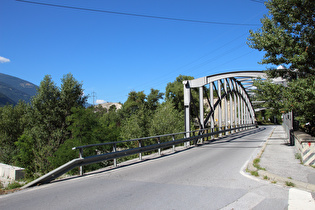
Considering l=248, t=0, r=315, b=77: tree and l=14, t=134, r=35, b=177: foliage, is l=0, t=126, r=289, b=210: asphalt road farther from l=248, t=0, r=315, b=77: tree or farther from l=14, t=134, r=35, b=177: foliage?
l=14, t=134, r=35, b=177: foliage

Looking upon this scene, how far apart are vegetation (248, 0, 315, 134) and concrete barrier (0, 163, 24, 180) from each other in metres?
11.6

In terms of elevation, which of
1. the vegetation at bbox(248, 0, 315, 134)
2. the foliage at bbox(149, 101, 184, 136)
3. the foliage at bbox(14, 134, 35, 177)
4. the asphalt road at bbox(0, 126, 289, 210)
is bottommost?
the foliage at bbox(14, 134, 35, 177)

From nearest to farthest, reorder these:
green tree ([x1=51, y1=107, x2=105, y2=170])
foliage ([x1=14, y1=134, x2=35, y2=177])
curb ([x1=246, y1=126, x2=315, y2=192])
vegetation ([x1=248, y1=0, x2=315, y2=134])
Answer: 1. curb ([x1=246, y1=126, x2=315, y2=192])
2. vegetation ([x1=248, y1=0, x2=315, y2=134])
3. green tree ([x1=51, y1=107, x2=105, y2=170])
4. foliage ([x1=14, y1=134, x2=35, y2=177])

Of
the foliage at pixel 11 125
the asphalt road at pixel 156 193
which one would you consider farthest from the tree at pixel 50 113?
the asphalt road at pixel 156 193

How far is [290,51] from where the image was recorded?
35.5 ft

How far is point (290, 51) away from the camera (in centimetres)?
1081

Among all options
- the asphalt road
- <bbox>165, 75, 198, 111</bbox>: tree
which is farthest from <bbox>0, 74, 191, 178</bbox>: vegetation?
<bbox>165, 75, 198, 111</bbox>: tree

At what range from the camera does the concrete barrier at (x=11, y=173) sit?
893cm

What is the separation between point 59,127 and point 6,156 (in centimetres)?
973

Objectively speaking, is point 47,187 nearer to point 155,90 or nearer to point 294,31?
point 294,31

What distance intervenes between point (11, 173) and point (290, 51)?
45.3 ft

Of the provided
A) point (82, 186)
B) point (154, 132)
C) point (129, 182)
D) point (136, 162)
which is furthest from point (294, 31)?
point (154, 132)

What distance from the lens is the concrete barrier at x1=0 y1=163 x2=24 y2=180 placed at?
8.93 metres

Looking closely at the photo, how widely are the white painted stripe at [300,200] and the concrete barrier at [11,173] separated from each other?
922cm
